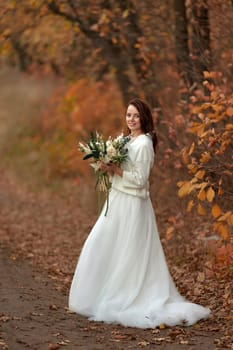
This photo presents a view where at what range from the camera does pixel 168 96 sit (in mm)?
13898

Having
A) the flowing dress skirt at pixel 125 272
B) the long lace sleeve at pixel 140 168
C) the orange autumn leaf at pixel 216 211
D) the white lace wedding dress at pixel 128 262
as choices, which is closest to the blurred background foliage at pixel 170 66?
the orange autumn leaf at pixel 216 211

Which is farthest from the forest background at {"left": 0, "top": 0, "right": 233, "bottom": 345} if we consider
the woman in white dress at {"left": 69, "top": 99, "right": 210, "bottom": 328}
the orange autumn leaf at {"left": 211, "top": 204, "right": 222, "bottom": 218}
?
the woman in white dress at {"left": 69, "top": 99, "right": 210, "bottom": 328}

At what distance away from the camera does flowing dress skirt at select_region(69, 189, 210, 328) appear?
25.9 feet

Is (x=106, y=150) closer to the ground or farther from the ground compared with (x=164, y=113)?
closer to the ground

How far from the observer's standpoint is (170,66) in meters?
13.2

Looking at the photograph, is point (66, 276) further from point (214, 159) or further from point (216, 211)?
point (216, 211)

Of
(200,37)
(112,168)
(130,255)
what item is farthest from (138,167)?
(200,37)

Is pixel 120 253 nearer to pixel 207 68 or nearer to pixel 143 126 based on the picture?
pixel 143 126

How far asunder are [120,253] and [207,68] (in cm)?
438

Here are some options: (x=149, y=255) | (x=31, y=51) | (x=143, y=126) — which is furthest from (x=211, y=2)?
(x=31, y=51)

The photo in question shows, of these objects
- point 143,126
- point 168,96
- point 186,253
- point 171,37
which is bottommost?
point 186,253

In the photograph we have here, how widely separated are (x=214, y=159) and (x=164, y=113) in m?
3.30

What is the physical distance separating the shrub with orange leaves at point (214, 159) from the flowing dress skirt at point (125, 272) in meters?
0.61

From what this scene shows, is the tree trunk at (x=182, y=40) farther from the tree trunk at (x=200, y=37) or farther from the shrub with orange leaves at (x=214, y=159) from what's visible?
the shrub with orange leaves at (x=214, y=159)
